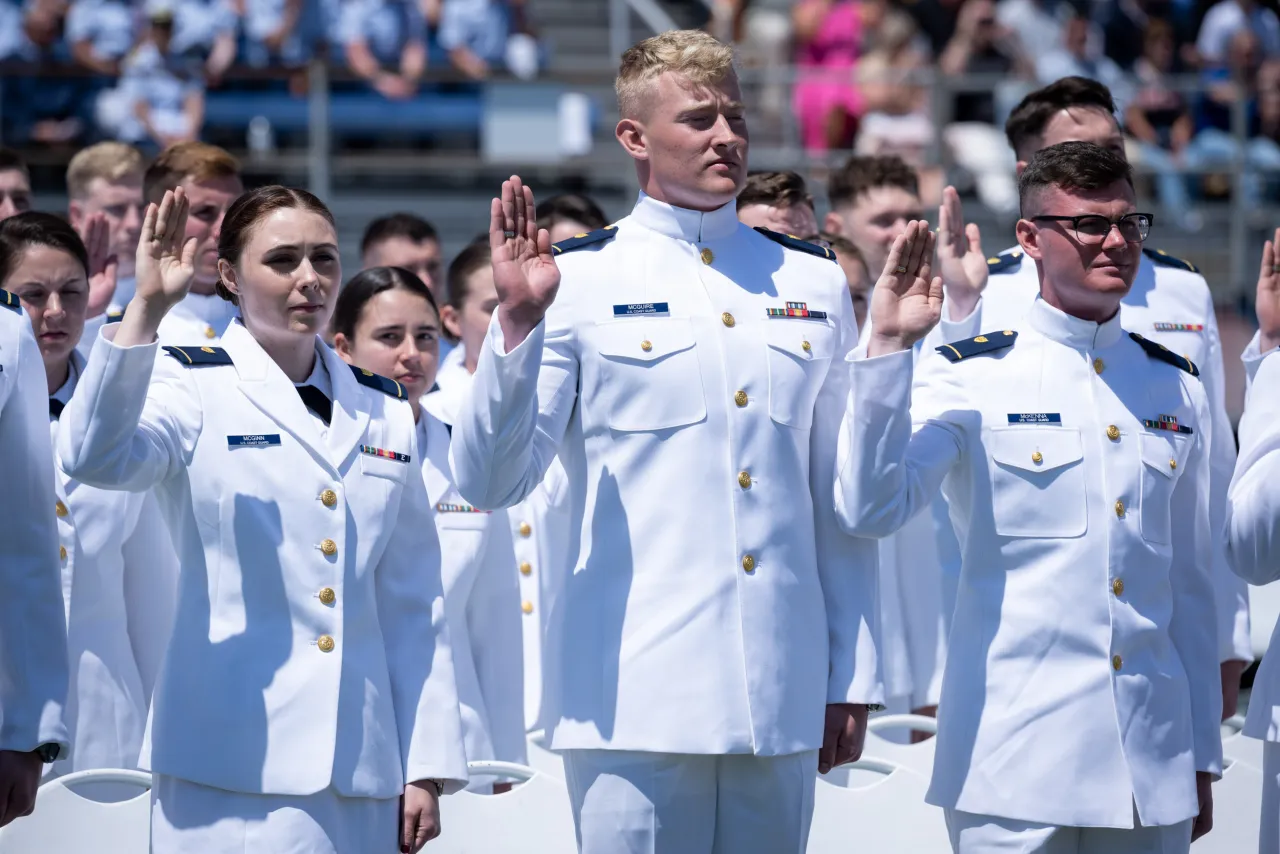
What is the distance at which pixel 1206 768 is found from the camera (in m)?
3.92

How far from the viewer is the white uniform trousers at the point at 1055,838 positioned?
371 centimetres

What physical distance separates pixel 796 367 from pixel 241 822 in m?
1.35

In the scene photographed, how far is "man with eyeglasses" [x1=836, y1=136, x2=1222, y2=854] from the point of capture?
12.1 feet

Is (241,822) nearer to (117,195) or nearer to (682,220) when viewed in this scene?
(682,220)

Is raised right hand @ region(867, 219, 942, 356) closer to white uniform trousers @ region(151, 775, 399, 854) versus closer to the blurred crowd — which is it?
white uniform trousers @ region(151, 775, 399, 854)

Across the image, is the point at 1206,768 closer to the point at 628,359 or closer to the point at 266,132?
the point at 628,359

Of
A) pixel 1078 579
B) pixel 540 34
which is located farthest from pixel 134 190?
pixel 540 34

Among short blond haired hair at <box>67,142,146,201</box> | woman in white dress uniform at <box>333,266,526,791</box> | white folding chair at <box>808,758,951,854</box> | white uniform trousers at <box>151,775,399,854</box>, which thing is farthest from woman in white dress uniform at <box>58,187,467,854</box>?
short blond haired hair at <box>67,142,146,201</box>

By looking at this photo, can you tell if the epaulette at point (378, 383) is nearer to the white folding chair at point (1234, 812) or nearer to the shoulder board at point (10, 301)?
the shoulder board at point (10, 301)

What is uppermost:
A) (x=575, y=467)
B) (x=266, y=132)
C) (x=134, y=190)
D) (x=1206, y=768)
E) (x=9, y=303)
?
(x=266, y=132)

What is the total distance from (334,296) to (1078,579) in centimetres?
158

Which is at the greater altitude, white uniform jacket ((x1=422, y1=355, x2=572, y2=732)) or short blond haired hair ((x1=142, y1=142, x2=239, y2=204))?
short blond haired hair ((x1=142, y1=142, x2=239, y2=204))

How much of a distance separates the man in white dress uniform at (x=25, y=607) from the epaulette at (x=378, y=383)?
2.11 ft

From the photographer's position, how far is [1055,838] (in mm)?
3742
